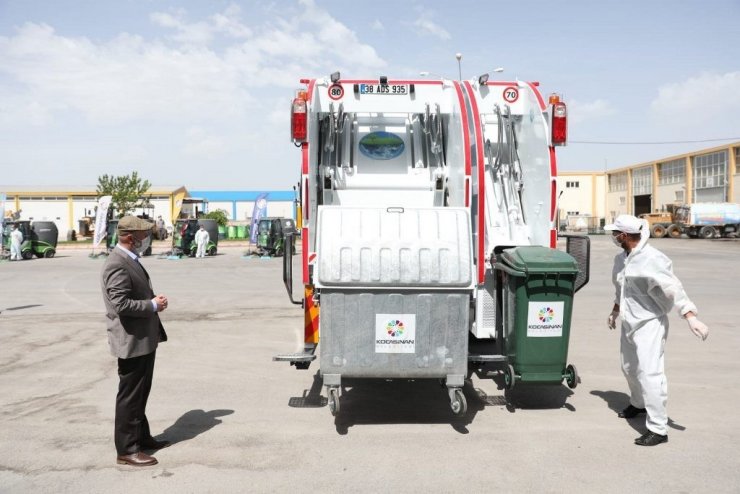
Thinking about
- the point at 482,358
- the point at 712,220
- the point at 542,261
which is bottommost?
the point at 482,358

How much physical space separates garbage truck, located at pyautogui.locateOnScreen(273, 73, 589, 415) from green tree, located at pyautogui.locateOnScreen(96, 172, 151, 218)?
50474 millimetres

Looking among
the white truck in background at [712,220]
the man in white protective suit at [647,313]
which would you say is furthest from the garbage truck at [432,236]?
the white truck in background at [712,220]

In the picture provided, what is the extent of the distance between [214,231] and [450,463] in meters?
25.5

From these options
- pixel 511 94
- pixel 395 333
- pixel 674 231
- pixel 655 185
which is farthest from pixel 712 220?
pixel 395 333

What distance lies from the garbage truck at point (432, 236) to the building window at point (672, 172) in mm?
54077

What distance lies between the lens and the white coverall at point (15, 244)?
2530 cm

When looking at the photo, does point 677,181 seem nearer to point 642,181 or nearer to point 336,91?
point 642,181

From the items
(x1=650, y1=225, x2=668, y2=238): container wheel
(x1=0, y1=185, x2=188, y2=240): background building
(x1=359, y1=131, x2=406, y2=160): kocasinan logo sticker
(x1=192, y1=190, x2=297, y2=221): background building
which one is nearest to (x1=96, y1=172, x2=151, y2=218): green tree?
(x1=0, y1=185, x2=188, y2=240): background building

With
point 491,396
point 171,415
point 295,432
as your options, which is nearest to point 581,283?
point 491,396

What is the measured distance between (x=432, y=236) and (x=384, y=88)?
2.49 m

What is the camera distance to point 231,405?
562cm

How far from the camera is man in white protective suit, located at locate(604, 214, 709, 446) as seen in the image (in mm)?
4547

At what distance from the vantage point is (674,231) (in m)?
43.2

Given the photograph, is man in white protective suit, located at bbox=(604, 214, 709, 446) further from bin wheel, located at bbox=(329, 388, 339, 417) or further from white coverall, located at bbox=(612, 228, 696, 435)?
bin wheel, located at bbox=(329, 388, 339, 417)
